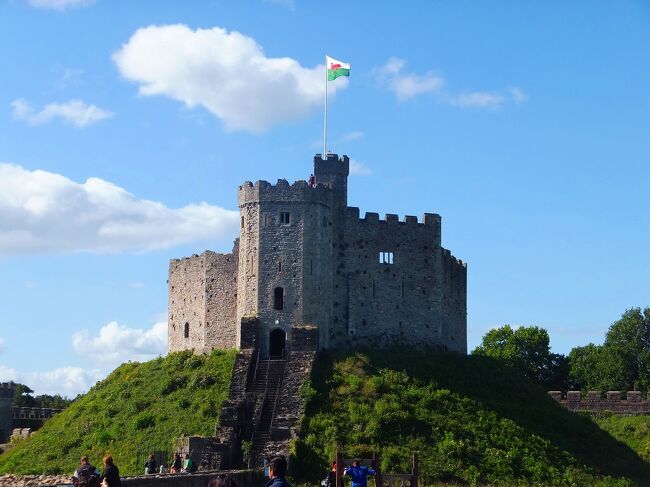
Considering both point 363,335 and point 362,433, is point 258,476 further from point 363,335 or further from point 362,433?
point 363,335

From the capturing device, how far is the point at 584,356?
322 feet

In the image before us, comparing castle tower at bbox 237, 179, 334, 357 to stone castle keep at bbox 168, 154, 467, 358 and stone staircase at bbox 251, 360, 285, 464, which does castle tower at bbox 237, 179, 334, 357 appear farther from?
stone staircase at bbox 251, 360, 285, 464

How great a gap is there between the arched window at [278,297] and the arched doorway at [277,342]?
4.08ft

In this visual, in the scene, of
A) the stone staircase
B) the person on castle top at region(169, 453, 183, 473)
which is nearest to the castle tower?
the stone staircase

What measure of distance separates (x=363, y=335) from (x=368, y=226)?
6.00 meters

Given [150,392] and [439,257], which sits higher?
[439,257]

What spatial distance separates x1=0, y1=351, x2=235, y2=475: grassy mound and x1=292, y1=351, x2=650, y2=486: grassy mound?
5.40m

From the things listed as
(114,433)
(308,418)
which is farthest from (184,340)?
(308,418)

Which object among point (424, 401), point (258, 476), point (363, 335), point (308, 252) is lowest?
point (258, 476)

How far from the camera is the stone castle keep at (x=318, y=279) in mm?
60219

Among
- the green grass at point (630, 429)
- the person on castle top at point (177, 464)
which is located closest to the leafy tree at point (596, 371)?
the green grass at point (630, 429)

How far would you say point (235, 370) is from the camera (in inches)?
2256

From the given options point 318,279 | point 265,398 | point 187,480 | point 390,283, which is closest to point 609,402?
point 390,283

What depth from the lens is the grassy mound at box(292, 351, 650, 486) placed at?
49938 millimetres
